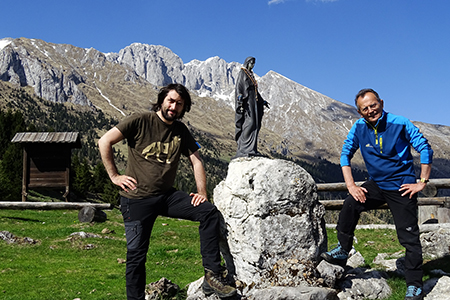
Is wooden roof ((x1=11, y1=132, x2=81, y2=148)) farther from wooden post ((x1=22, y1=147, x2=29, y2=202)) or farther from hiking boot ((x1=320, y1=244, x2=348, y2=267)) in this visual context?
hiking boot ((x1=320, y1=244, x2=348, y2=267))

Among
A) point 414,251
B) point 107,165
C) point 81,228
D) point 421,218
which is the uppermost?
point 107,165

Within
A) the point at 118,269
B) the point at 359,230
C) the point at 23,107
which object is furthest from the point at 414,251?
the point at 23,107

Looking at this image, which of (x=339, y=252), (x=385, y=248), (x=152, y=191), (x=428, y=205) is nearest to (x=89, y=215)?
(x=385, y=248)

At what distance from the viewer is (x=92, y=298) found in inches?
290

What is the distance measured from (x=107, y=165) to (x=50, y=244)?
8.79 m

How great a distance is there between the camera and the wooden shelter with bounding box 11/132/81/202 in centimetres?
2391

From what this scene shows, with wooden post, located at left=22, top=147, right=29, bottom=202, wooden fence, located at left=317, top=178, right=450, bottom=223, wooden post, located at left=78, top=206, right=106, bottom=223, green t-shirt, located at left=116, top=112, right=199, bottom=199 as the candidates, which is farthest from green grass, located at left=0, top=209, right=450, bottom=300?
wooden post, located at left=22, top=147, right=29, bottom=202

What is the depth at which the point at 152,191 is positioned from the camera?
5223 millimetres

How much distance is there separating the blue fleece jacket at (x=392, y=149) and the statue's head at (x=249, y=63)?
17.9 feet

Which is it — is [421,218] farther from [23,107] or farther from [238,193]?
[23,107]

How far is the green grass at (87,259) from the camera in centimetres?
787

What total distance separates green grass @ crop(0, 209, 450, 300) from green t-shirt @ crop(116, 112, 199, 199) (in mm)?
2597

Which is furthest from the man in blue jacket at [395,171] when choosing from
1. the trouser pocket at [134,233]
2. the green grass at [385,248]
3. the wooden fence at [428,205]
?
the wooden fence at [428,205]

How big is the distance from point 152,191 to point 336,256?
10.4 ft
